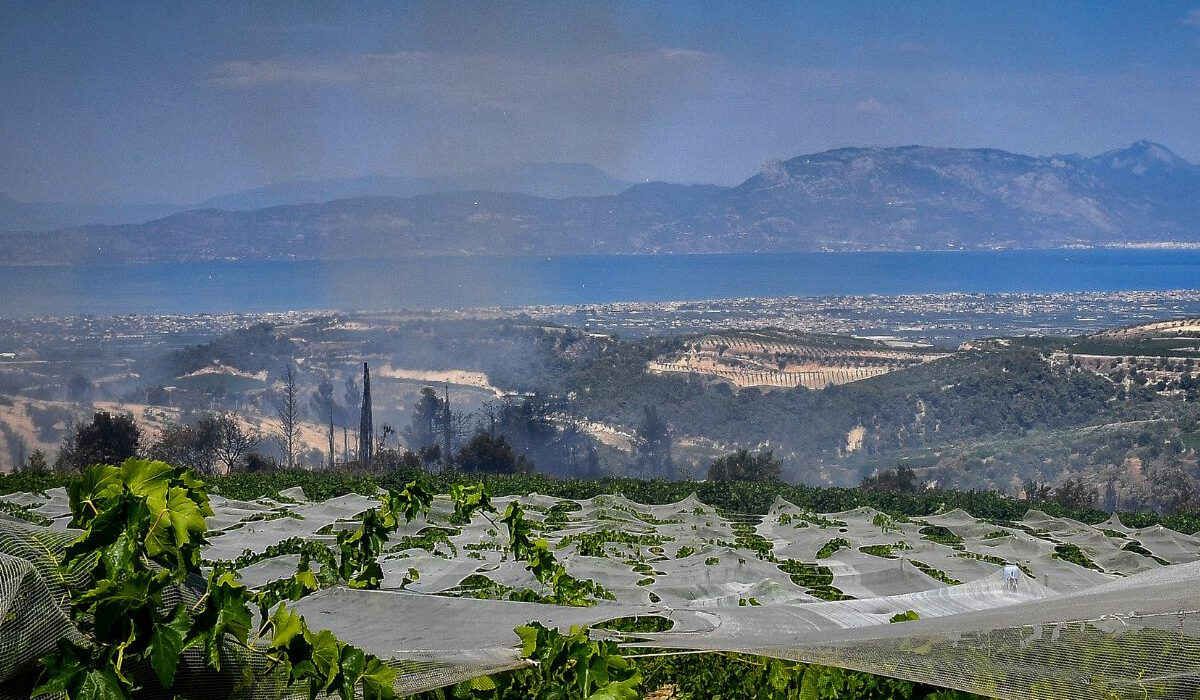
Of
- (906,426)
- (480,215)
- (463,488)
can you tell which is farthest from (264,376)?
(480,215)

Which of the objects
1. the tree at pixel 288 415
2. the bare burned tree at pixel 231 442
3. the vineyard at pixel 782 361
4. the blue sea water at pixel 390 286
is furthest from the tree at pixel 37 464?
the blue sea water at pixel 390 286

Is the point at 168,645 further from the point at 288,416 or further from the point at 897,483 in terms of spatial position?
the point at 288,416

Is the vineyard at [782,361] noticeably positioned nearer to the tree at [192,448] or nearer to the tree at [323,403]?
the tree at [323,403]

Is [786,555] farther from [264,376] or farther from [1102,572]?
[264,376]

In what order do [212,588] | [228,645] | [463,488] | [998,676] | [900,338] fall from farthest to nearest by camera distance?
[900,338], [463,488], [998,676], [228,645], [212,588]

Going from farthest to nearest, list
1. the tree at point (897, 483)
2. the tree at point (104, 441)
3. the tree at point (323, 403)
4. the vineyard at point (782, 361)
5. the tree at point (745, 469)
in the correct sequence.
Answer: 1. the tree at point (323, 403)
2. the vineyard at point (782, 361)
3. the tree at point (104, 441)
4. the tree at point (745, 469)
5. the tree at point (897, 483)

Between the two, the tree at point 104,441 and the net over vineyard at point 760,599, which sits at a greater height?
the net over vineyard at point 760,599
